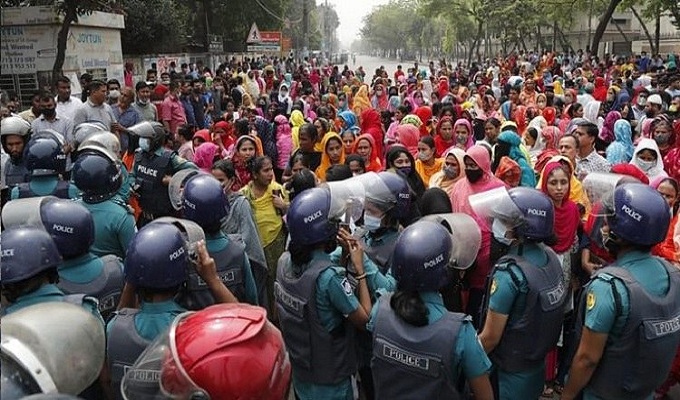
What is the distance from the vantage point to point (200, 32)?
36094mm

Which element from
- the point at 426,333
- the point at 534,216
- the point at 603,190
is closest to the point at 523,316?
the point at 534,216

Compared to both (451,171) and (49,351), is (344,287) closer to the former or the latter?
(49,351)

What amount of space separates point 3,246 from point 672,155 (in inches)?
239

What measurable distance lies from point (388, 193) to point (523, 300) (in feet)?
3.20

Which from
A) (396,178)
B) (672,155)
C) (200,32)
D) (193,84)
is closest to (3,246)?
(396,178)

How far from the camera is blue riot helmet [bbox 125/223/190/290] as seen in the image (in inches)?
98.3

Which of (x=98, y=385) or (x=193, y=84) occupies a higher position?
(x=193, y=84)

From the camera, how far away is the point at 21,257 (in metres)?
2.43

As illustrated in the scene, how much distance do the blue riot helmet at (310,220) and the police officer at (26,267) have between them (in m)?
1.03

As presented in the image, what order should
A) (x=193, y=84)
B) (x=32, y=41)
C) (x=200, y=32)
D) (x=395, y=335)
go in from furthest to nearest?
(x=200, y=32) < (x=32, y=41) < (x=193, y=84) < (x=395, y=335)

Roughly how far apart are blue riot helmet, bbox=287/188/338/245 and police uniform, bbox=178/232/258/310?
0.60 meters

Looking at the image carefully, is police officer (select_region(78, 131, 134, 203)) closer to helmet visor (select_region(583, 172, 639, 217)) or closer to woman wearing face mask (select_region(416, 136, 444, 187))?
woman wearing face mask (select_region(416, 136, 444, 187))

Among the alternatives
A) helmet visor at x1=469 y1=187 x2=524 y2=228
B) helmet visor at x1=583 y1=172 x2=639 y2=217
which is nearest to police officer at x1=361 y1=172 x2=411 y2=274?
helmet visor at x1=469 y1=187 x2=524 y2=228

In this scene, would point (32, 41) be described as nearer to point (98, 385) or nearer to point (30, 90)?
point (30, 90)
